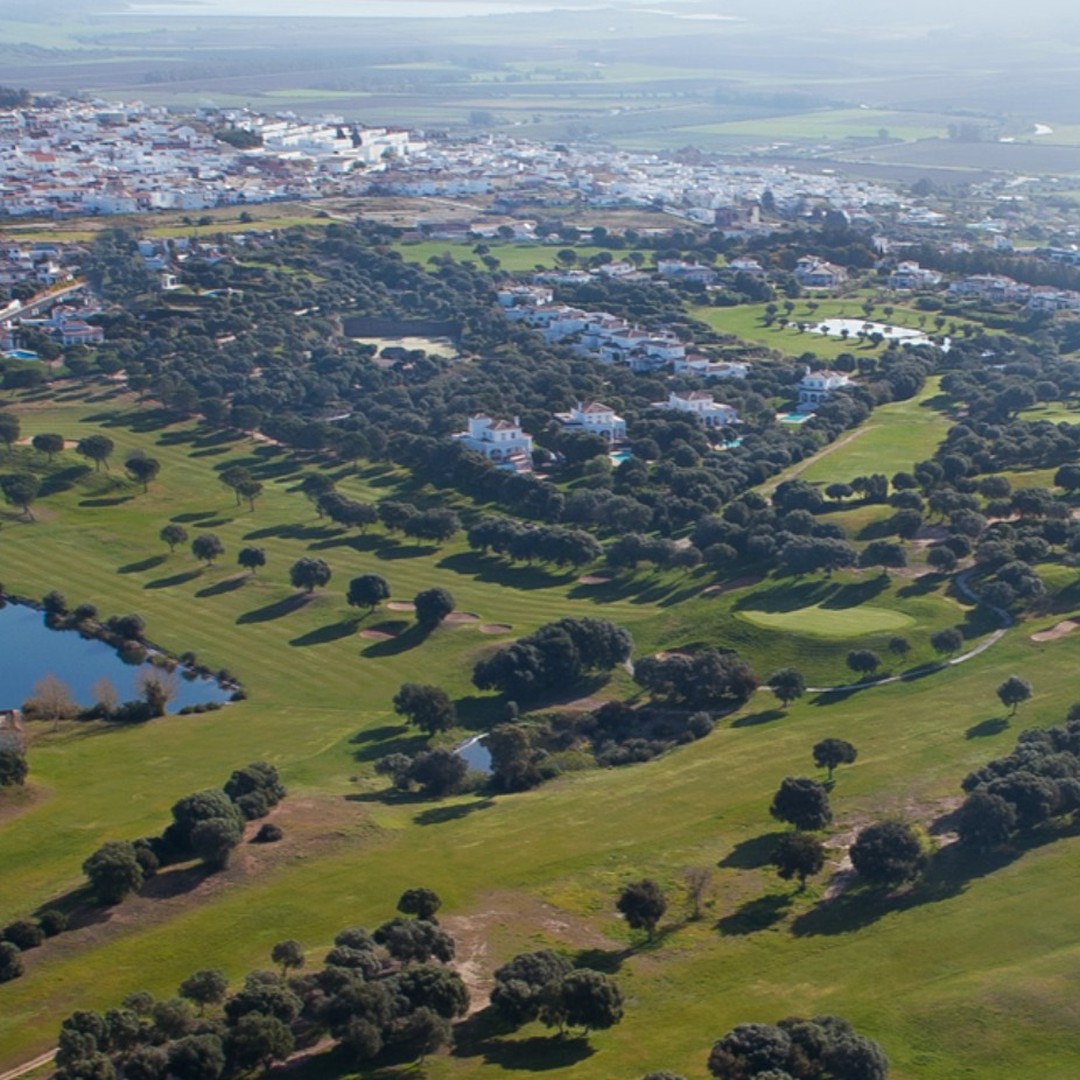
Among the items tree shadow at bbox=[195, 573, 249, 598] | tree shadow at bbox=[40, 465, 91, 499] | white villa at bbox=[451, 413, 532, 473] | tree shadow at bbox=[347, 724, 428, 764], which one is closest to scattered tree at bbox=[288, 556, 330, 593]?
tree shadow at bbox=[195, 573, 249, 598]

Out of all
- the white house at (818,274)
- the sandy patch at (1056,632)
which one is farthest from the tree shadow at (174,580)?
the white house at (818,274)

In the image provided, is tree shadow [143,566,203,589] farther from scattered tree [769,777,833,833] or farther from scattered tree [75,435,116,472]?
scattered tree [769,777,833,833]

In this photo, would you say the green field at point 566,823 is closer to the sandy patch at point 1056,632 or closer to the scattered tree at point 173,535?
the scattered tree at point 173,535

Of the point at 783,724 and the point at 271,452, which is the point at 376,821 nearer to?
the point at 783,724

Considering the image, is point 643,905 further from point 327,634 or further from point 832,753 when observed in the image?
point 327,634

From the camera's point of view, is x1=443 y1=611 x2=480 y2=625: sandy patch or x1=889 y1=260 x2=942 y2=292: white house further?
x1=889 y1=260 x2=942 y2=292: white house
